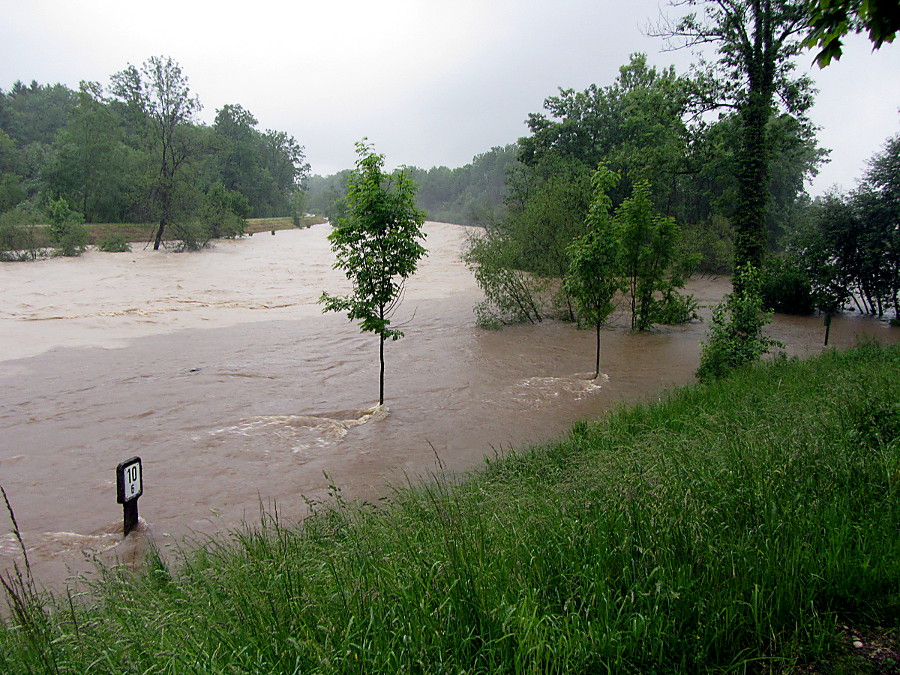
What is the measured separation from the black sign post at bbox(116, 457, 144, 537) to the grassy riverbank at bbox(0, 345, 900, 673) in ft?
6.55

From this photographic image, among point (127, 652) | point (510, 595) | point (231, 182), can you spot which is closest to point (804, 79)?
point (510, 595)

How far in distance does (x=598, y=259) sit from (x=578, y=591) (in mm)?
12352

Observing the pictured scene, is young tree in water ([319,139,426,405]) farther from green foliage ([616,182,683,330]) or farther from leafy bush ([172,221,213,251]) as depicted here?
leafy bush ([172,221,213,251])

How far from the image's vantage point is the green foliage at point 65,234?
36.4 meters

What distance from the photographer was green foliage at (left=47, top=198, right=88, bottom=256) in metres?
36.4

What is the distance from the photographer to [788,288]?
2453 cm

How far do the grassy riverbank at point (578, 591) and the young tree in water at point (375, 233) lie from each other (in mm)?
7786

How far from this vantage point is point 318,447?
1063cm

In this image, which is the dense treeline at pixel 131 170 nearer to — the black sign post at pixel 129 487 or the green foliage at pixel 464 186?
the black sign post at pixel 129 487

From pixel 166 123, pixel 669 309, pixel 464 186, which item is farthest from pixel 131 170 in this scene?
pixel 464 186

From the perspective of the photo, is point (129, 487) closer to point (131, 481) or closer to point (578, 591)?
point (131, 481)

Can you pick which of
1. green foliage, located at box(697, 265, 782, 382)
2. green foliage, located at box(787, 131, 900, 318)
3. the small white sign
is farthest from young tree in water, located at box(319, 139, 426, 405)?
green foliage, located at box(787, 131, 900, 318)

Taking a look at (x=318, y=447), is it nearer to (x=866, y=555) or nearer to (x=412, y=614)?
(x=412, y=614)

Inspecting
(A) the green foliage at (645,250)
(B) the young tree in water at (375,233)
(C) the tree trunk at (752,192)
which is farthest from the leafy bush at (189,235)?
(C) the tree trunk at (752,192)
